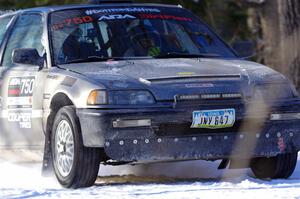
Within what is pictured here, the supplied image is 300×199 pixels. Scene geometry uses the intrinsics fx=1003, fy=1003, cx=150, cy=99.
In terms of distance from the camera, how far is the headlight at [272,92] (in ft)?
25.8

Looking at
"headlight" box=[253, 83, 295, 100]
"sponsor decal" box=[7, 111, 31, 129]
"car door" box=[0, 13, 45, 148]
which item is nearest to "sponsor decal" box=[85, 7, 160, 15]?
"car door" box=[0, 13, 45, 148]

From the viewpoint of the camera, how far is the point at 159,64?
27.0 ft

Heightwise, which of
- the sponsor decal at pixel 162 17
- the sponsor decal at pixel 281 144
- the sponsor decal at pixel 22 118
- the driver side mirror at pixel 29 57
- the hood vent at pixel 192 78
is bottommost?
the sponsor decal at pixel 281 144

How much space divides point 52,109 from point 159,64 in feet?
3.13

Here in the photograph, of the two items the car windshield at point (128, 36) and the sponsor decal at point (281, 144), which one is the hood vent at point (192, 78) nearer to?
the sponsor decal at point (281, 144)

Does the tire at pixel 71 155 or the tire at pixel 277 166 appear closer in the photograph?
the tire at pixel 71 155

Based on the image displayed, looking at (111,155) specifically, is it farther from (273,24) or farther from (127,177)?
(273,24)

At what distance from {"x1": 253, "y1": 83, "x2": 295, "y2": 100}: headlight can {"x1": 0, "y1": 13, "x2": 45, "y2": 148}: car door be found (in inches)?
73.3

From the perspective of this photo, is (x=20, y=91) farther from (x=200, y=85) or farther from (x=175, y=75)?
(x=200, y=85)

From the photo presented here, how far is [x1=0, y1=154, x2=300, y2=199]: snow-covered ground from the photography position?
720 cm

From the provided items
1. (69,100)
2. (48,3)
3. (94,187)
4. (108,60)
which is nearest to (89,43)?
(108,60)

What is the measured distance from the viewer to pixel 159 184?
25.8 feet

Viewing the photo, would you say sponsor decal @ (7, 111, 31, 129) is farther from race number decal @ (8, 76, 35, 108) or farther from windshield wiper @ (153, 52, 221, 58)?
windshield wiper @ (153, 52, 221, 58)

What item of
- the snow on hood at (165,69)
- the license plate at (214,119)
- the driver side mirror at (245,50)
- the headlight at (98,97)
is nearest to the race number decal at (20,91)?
the snow on hood at (165,69)
